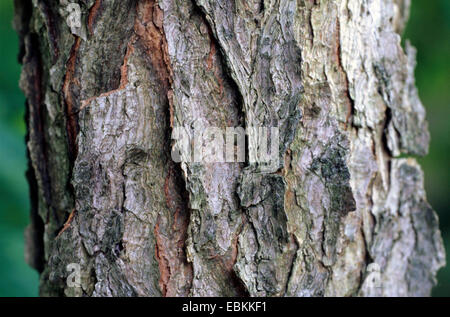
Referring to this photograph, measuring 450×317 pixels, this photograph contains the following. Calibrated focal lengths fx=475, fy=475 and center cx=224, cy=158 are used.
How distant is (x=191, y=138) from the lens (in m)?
0.72

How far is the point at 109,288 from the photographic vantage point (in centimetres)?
75

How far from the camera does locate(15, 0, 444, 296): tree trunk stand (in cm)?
73

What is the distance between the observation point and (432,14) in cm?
192

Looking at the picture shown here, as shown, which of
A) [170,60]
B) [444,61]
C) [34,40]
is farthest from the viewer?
[444,61]

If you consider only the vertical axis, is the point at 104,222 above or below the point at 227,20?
below

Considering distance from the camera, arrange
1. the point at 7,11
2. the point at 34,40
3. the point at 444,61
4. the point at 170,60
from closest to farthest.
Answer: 1. the point at 170,60
2. the point at 34,40
3. the point at 7,11
4. the point at 444,61

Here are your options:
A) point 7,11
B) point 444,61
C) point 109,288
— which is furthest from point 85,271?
point 444,61

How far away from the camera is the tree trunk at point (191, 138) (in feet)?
2.39

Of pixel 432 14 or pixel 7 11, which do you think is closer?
pixel 7 11

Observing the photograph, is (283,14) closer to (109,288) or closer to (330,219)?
(330,219)

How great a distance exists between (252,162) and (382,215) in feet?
1.02
